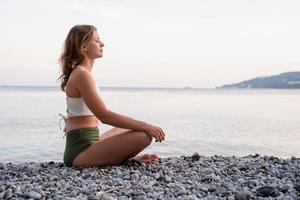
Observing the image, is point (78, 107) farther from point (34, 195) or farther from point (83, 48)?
point (34, 195)

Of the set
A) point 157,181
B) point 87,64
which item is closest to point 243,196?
point 157,181

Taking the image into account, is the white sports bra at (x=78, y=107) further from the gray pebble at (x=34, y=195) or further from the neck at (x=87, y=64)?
the gray pebble at (x=34, y=195)

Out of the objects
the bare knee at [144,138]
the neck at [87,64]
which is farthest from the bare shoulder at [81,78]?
the bare knee at [144,138]

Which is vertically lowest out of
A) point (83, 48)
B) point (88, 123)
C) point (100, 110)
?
point (88, 123)

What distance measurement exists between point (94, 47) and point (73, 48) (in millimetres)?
260

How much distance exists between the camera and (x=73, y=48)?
5559 mm

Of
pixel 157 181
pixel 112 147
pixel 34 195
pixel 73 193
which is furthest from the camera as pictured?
pixel 112 147

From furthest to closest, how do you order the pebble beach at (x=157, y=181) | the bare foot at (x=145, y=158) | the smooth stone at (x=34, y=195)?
the bare foot at (x=145, y=158) → the pebble beach at (x=157, y=181) → the smooth stone at (x=34, y=195)

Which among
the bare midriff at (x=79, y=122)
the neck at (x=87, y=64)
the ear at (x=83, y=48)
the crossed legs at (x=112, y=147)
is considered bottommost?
the crossed legs at (x=112, y=147)

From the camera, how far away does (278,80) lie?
119750 millimetres

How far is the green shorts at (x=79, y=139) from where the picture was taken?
552cm

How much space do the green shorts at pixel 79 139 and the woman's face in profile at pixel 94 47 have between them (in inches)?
35.9

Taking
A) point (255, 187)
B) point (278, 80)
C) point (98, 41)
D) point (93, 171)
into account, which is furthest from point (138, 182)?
point (278, 80)

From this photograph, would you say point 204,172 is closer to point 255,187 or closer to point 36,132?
point 255,187
